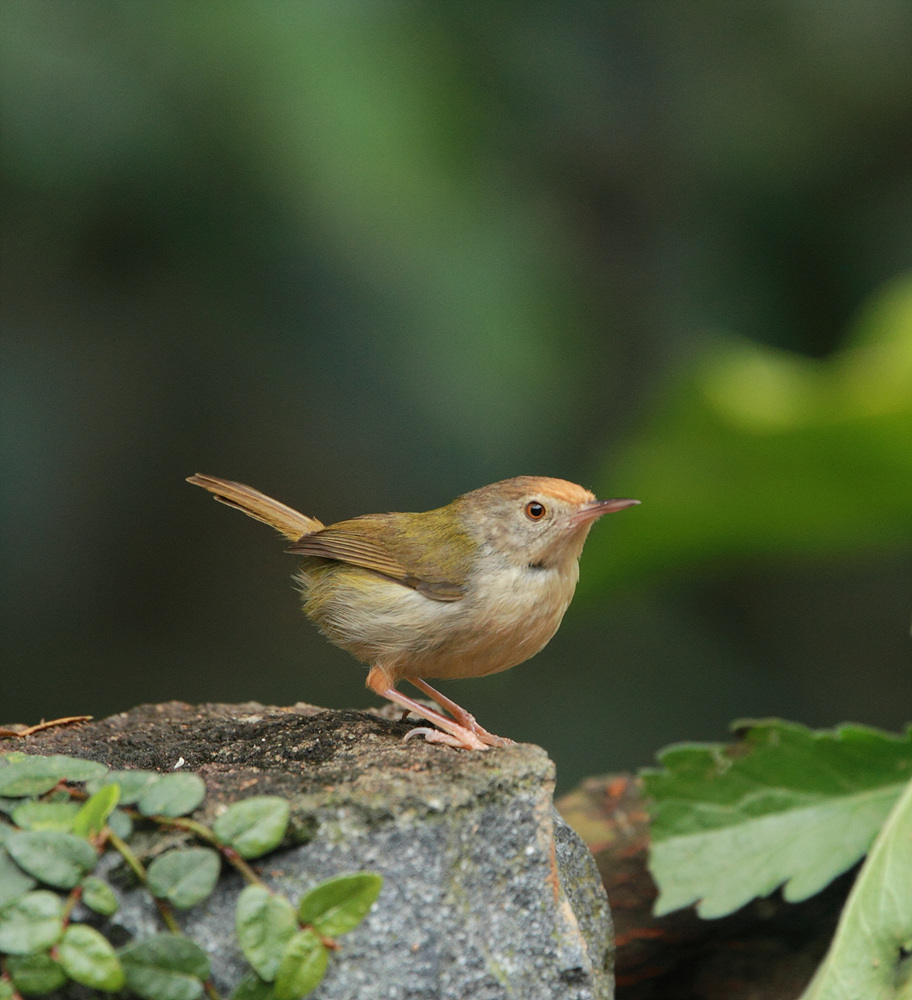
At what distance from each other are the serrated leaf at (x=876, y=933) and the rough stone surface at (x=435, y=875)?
582mm

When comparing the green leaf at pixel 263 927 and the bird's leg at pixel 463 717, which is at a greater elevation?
the bird's leg at pixel 463 717

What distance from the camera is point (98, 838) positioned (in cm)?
204

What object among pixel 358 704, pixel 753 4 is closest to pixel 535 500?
pixel 358 704

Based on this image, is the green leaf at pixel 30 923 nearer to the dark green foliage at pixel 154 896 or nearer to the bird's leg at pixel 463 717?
the dark green foliage at pixel 154 896

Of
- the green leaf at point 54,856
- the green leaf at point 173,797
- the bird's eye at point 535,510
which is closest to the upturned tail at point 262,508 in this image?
the bird's eye at point 535,510

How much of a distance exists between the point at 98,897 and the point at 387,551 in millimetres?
1712

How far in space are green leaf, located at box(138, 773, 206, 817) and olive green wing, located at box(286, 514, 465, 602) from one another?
1.32 meters

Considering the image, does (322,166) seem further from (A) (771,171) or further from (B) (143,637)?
(B) (143,637)

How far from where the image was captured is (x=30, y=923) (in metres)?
1.93

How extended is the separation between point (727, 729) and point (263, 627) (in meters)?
2.60

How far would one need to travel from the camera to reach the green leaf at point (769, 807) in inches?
124

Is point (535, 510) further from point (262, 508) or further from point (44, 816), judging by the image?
point (44, 816)

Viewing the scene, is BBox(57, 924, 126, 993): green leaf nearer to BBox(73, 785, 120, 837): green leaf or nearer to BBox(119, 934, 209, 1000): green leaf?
BBox(119, 934, 209, 1000): green leaf

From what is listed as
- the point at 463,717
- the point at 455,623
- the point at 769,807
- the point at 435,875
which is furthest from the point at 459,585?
the point at 435,875
